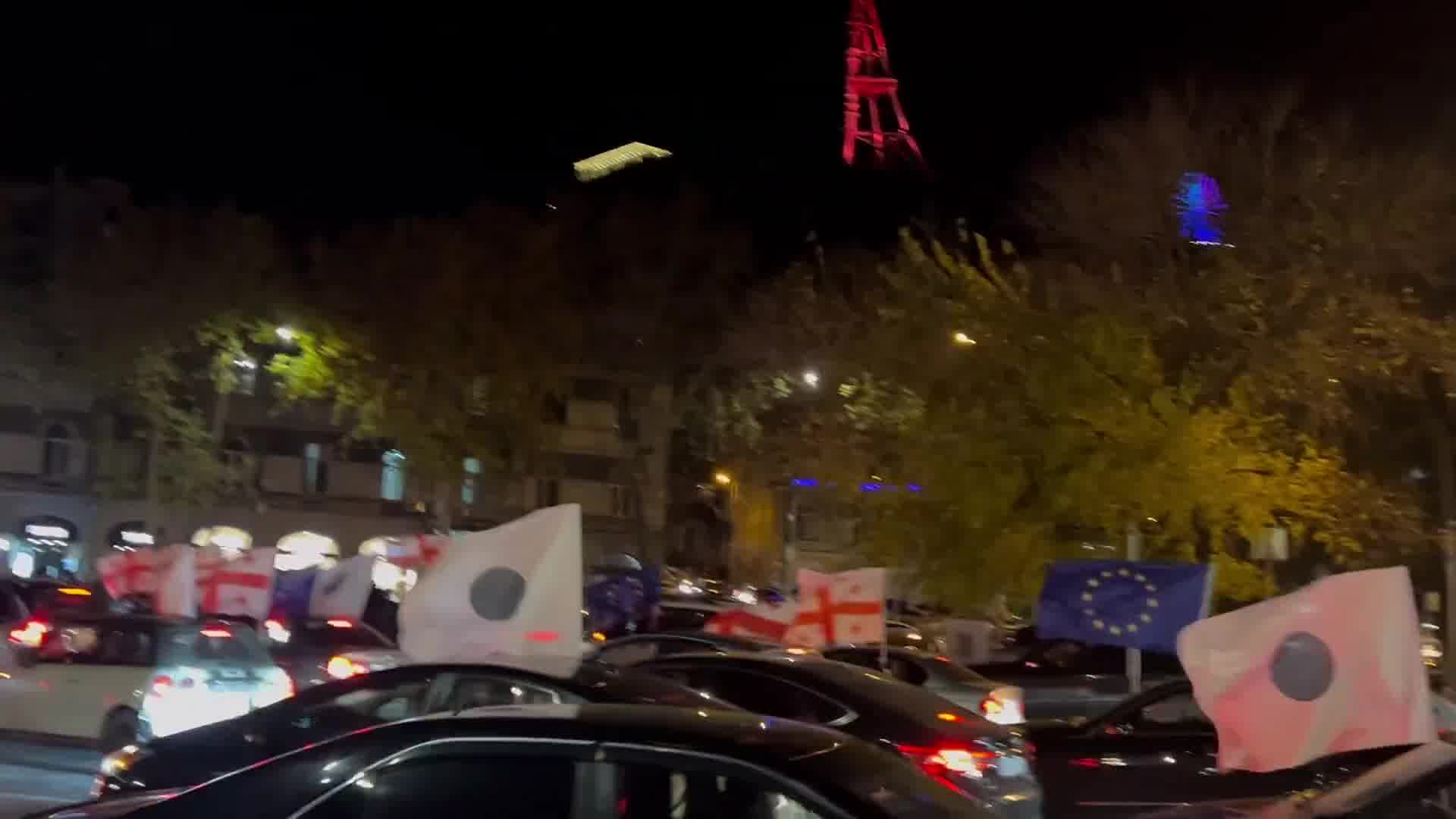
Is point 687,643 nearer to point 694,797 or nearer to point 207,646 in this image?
point 207,646

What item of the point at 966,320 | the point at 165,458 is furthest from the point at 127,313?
the point at 966,320

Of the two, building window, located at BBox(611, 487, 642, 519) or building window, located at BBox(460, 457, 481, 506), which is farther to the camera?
building window, located at BBox(611, 487, 642, 519)

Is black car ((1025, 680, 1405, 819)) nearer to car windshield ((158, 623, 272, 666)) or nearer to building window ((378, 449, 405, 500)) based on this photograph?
car windshield ((158, 623, 272, 666))

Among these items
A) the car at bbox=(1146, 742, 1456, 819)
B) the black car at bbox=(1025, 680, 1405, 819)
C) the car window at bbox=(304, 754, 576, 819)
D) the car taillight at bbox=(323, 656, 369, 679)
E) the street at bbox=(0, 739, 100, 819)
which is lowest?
the street at bbox=(0, 739, 100, 819)

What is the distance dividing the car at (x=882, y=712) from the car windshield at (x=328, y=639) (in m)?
6.18

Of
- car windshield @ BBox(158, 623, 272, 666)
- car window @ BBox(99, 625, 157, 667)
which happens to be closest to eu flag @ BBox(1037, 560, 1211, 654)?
car windshield @ BBox(158, 623, 272, 666)

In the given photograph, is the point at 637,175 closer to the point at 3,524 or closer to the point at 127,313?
the point at 127,313

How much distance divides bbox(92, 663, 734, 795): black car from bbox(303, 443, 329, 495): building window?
39337mm

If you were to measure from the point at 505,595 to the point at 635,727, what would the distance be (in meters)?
6.01

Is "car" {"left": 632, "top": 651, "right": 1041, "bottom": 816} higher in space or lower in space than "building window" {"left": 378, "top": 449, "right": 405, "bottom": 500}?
lower

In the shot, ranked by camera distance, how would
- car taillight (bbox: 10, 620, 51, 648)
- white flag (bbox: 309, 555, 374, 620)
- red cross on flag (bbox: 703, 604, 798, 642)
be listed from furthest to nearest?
red cross on flag (bbox: 703, 604, 798, 642) < white flag (bbox: 309, 555, 374, 620) < car taillight (bbox: 10, 620, 51, 648)

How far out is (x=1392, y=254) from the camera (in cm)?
1756

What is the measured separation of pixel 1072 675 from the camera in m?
17.2

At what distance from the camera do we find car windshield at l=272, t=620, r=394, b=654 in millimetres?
14695
